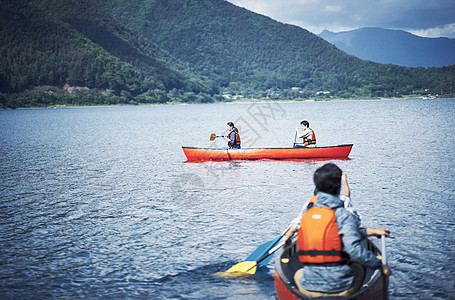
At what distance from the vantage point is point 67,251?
30.5ft

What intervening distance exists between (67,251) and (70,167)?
13693 mm

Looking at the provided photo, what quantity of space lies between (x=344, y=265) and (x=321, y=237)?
0.52 metres

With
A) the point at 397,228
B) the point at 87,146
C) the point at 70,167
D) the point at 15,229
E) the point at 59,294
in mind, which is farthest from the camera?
A: the point at 87,146

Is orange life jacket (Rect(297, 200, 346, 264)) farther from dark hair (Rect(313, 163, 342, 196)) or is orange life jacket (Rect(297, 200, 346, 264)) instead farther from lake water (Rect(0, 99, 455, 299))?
lake water (Rect(0, 99, 455, 299))

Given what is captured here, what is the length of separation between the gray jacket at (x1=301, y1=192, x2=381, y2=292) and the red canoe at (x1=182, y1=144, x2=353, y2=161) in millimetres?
15156

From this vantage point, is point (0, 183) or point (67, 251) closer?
point (67, 251)

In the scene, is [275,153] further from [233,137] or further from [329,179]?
[329,179]

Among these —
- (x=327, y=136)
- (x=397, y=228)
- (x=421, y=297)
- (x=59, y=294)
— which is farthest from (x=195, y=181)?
(x=327, y=136)

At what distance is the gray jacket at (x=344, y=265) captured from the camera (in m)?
4.71

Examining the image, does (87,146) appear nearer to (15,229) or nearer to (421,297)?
(15,229)

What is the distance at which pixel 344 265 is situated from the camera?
484cm

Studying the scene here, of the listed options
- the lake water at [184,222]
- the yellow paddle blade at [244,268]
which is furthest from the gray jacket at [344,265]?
the yellow paddle blade at [244,268]

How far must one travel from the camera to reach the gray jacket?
4711 mm

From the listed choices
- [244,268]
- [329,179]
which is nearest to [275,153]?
[244,268]
